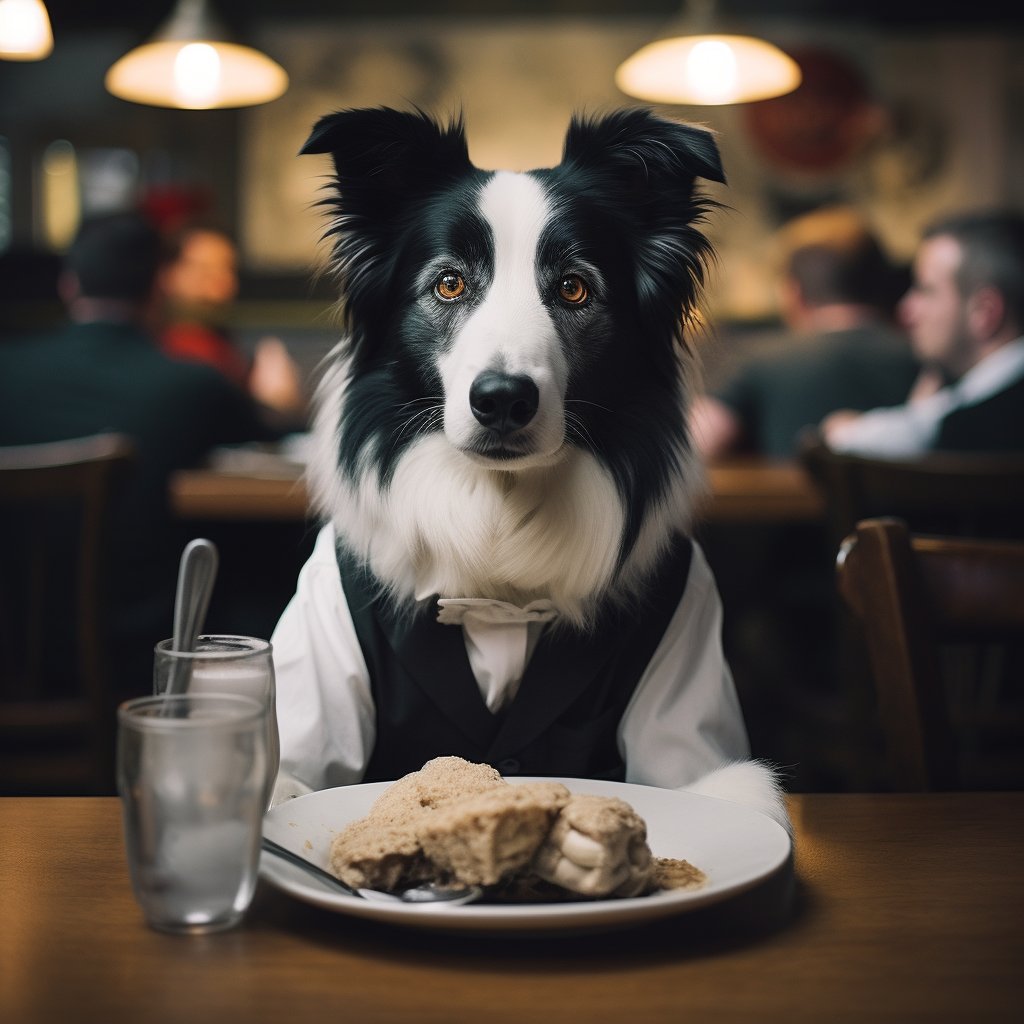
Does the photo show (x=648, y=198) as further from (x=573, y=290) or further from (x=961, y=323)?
(x=961, y=323)

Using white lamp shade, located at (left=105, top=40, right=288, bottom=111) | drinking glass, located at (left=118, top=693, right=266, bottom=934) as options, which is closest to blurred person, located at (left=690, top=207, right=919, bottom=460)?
white lamp shade, located at (left=105, top=40, right=288, bottom=111)

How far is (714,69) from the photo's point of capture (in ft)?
12.2

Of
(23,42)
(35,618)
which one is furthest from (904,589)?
(35,618)

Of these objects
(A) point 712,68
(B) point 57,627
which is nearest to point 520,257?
(B) point 57,627

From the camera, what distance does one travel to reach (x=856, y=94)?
22.9ft

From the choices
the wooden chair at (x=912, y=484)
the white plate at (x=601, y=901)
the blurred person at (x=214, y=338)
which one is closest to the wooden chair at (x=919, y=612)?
the white plate at (x=601, y=901)

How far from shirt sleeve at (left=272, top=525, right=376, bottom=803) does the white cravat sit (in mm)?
115

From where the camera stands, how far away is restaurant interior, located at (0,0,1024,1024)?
734mm

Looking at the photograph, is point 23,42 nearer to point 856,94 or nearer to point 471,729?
point 471,729

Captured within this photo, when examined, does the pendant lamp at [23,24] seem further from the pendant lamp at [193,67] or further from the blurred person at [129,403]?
the pendant lamp at [193,67]

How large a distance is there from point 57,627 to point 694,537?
1.61m

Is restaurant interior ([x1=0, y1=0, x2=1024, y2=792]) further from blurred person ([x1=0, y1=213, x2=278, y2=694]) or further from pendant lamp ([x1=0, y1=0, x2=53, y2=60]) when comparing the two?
pendant lamp ([x1=0, y1=0, x2=53, y2=60])

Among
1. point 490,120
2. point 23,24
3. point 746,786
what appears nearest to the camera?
point 746,786

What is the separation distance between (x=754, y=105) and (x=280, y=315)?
2.97 meters
